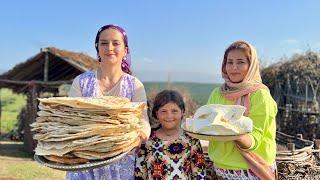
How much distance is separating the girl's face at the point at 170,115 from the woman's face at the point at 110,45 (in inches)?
18.6

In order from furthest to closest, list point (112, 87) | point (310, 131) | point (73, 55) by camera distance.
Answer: point (73, 55)
point (310, 131)
point (112, 87)

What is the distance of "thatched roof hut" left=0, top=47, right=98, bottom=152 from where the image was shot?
1284 centimetres

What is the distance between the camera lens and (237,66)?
2602mm

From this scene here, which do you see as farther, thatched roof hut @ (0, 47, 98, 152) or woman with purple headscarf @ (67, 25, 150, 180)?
thatched roof hut @ (0, 47, 98, 152)

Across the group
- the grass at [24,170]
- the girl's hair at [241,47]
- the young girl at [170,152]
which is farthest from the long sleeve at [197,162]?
the grass at [24,170]

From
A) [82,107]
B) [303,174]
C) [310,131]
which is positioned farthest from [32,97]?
[82,107]

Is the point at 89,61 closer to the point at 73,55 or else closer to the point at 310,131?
the point at 73,55

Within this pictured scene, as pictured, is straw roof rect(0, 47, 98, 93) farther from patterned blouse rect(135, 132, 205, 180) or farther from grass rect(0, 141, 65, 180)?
patterned blouse rect(135, 132, 205, 180)

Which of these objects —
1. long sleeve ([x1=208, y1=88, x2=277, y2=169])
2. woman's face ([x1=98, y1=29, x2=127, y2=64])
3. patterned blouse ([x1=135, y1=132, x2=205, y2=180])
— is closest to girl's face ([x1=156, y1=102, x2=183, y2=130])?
patterned blouse ([x1=135, y1=132, x2=205, y2=180])

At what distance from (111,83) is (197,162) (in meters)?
0.78

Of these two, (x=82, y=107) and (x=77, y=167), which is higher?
(x=82, y=107)

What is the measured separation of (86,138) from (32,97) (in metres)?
11.7

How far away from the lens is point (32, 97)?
1348 centimetres

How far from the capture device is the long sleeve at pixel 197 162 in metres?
2.83
